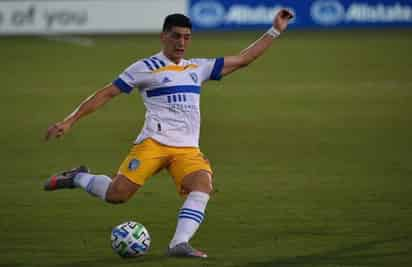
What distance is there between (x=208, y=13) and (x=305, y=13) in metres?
3.21

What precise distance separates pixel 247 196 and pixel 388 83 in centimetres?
1370

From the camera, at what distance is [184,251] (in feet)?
33.2

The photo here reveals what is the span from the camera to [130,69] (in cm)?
1057

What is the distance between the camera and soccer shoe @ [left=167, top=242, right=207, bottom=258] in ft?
33.2

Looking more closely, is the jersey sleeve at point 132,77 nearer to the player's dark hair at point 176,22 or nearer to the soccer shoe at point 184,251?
the player's dark hair at point 176,22

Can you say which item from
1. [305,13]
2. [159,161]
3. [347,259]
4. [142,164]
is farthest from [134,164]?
[305,13]

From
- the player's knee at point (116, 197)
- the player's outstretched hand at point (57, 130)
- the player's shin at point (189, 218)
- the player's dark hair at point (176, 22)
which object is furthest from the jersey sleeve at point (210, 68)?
the player's outstretched hand at point (57, 130)

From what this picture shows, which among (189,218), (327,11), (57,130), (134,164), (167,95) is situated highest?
(327,11)

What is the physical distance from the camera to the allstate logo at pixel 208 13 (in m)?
37.7

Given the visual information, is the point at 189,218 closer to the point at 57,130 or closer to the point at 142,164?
the point at 142,164

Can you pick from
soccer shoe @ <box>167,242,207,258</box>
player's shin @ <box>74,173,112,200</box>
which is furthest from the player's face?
soccer shoe @ <box>167,242,207,258</box>

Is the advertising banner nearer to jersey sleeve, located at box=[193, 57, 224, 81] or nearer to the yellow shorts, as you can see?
jersey sleeve, located at box=[193, 57, 224, 81]

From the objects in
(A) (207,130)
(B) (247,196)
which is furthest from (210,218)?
(A) (207,130)

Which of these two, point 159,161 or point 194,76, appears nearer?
point 159,161
